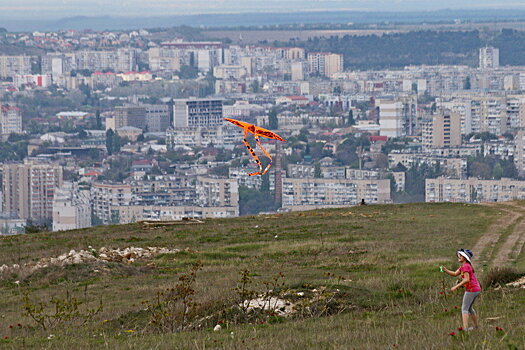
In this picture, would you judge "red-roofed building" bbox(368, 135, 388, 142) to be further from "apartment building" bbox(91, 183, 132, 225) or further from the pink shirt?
the pink shirt

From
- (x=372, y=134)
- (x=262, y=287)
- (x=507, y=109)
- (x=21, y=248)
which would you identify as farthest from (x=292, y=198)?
(x=262, y=287)

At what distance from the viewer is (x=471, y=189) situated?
90125 mm

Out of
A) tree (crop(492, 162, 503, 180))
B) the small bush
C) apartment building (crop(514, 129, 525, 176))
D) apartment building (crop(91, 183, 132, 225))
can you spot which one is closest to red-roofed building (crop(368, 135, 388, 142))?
apartment building (crop(514, 129, 525, 176))

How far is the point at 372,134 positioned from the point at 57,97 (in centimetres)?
5994

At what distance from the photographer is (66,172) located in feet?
363

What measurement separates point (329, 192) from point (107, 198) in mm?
14673

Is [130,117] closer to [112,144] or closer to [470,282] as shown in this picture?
[112,144]

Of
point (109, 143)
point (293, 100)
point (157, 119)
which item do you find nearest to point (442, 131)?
point (109, 143)

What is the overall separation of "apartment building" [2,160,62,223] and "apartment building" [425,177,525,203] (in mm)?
25029

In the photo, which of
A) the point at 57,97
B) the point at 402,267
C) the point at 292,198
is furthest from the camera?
the point at 57,97

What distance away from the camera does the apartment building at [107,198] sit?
311 feet

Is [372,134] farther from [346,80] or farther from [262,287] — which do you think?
[262,287]

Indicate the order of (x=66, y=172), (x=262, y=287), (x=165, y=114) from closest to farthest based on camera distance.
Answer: (x=262, y=287)
(x=66, y=172)
(x=165, y=114)

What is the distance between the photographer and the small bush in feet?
41.7
